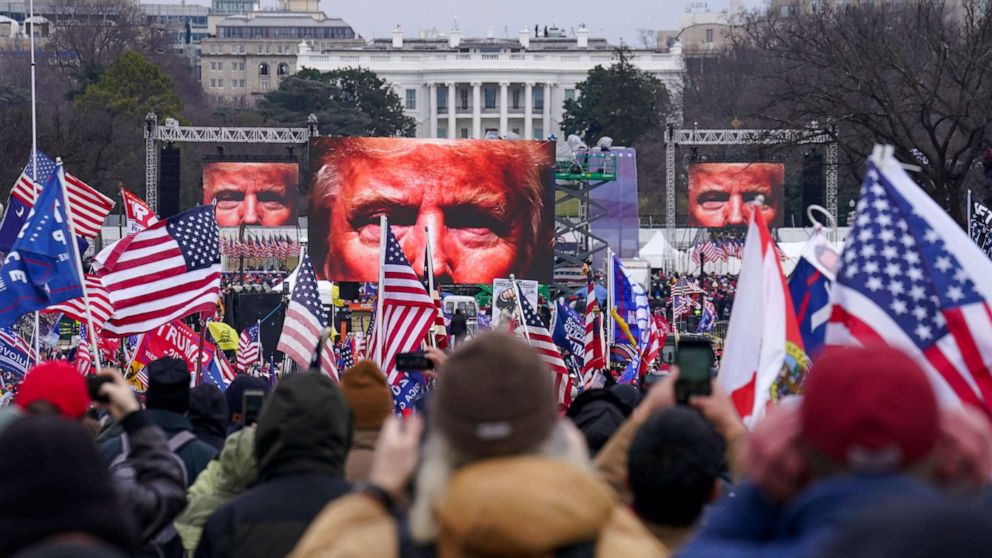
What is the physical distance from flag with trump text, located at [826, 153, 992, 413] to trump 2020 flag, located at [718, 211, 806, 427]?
0.43m

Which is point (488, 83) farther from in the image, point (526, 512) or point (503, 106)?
point (526, 512)

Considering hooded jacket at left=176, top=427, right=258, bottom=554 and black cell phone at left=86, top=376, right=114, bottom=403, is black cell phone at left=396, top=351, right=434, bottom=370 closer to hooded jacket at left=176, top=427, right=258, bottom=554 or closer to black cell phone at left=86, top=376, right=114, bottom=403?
hooded jacket at left=176, top=427, right=258, bottom=554

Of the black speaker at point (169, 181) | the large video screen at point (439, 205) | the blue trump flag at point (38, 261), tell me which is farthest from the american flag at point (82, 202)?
the black speaker at point (169, 181)

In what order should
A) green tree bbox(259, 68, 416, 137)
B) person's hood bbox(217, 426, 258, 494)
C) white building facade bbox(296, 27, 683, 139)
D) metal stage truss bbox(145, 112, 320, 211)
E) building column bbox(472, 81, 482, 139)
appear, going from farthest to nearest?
white building facade bbox(296, 27, 683, 139)
building column bbox(472, 81, 482, 139)
green tree bbox(259, 68, 416, 137)
metal stage truss bbox(145, 112, 320, 211)
person's hood bbox(217, 426, 258, 494)

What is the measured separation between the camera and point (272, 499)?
4594 millimetres

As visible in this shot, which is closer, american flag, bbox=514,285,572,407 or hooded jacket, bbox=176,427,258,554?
hooded jacket, bbox=176,427,258,554

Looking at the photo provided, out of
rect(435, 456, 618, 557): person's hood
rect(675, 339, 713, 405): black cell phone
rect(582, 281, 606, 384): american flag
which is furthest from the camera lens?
rect(582, 281, 606, 384): american flag

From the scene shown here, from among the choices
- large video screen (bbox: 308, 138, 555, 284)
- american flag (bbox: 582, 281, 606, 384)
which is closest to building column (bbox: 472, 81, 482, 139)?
large video screen (bbox: 308, 138, 555, 284)

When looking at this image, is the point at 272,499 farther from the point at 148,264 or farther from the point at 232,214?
the point at 232,214

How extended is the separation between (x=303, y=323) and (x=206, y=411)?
548 cm

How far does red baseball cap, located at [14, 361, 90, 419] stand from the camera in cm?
521

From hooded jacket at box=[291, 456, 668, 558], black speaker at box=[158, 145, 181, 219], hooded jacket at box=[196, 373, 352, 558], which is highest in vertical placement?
hooded jacket at box=[291, 456, 668, 558]

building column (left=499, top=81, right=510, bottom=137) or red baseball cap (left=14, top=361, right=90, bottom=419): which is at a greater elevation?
red baseball cap (left=14, top=361, right=90, bottom=419)

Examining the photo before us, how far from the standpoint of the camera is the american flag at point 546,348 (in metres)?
12.7
